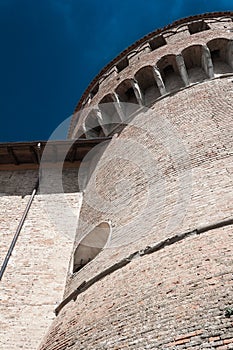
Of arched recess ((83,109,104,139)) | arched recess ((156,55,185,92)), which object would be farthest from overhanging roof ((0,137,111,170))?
arched recess ((156,55,185,92))

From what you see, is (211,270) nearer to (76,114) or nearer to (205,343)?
(205,343)

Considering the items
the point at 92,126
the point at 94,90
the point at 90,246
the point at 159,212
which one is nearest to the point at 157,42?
the point at 94,90

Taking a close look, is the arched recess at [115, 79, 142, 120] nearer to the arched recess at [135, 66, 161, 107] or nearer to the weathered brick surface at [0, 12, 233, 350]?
the arched recess at [135, 66, 161, 107]

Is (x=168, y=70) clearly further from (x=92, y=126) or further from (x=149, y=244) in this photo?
(x=149, y=244)

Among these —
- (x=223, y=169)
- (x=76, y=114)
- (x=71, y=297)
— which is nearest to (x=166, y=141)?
(x=223, y=169)

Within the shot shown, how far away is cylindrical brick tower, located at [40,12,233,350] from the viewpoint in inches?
150

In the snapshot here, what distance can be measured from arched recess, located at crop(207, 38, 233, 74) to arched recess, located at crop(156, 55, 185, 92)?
996 millimetres

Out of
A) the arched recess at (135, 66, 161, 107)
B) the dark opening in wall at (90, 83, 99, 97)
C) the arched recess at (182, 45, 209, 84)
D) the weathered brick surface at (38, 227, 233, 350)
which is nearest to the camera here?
the weathered brick surface at (38, 227, 233, 350)

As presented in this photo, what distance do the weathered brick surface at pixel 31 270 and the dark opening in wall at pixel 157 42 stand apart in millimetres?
5802

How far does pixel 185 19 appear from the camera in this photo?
1279cm

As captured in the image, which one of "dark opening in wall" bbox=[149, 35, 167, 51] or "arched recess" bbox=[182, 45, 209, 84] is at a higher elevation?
"dark opening in wall" bbox=[149, 35, 167, 51]

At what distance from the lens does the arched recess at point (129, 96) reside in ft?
34.2

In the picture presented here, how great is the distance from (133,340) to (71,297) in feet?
6.97

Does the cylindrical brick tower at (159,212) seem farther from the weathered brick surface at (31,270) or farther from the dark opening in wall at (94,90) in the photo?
the dark opening in wall at (94,90)
